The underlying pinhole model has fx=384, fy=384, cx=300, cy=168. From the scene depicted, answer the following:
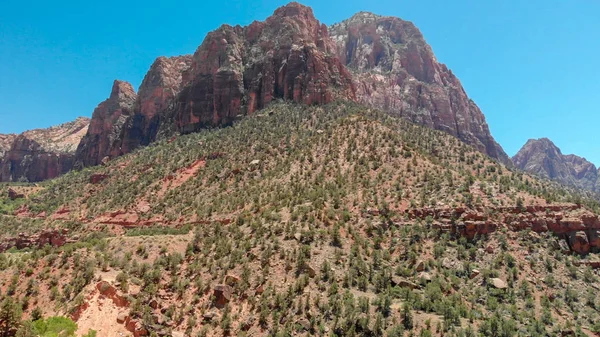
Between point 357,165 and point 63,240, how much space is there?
3025 centimetres

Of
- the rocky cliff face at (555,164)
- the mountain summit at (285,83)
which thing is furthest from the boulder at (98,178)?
Answer: the rocky cliff face at (555,164)

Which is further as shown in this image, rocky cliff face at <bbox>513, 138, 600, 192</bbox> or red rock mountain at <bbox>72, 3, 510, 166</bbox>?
rocky cliff face at <bbox>513, 138, 600, 192</bbox>

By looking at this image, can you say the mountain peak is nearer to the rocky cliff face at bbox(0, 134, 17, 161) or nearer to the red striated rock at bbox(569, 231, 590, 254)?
the red striated rock at bbox(569, 231, 590, 254)

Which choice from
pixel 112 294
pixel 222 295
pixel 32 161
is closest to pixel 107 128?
pixel 32 161

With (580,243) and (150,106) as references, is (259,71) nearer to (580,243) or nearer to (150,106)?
(150,106)

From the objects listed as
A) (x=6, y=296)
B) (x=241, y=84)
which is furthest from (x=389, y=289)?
(x=241, y=84)

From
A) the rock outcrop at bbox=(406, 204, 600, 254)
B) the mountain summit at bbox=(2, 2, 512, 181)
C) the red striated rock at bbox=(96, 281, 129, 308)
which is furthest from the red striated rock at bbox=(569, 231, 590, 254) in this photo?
the mountain summit at bbox=(2, 2, 512, 181)

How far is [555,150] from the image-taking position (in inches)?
6850

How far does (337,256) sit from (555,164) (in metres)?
175

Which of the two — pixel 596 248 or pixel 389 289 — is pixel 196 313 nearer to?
pixel 389 289

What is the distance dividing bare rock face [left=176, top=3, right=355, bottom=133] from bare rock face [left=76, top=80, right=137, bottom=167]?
31.4 metres

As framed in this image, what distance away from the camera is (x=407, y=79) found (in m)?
124

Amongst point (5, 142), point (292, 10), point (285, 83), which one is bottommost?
point (285, 83)

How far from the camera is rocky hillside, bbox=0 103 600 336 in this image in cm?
2261
